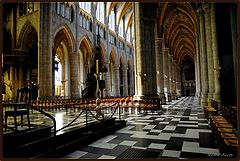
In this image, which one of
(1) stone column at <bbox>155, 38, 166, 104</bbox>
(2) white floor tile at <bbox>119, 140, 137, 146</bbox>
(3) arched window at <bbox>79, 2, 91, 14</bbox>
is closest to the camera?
(2) white floor tile at <bbox>119, 140, 137, 146</bbox>

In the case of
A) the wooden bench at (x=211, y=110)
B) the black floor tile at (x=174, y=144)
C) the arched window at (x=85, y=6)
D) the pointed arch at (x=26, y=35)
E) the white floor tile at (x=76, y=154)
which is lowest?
the white floor tile at (x=76, y=154)

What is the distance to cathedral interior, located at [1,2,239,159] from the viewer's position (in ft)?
13.6

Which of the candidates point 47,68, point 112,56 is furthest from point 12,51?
point 112,56

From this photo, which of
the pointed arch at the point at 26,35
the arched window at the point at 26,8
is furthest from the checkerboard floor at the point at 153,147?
the pointed arch at the point at 26,35

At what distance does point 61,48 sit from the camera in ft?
106

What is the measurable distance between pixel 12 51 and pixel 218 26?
23.4 metres

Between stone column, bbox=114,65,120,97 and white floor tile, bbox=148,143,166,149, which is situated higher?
stone column, bbox=114,65,120,97

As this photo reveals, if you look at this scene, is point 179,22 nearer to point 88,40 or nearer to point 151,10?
point 88,40

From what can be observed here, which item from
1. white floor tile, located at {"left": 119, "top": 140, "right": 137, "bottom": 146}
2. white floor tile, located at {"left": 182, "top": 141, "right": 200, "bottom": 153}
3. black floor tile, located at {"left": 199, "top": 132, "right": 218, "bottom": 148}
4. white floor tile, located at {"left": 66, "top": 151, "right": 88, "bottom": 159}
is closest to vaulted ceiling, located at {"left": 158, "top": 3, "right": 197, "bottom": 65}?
black floor tile, located at {"left": 199, "top": 132, "right": 218, "bottom": 148}

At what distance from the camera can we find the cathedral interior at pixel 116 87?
416 cm

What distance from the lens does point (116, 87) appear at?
1448 inches

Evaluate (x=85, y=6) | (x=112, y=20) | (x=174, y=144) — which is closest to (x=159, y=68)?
(x=85, y=6)

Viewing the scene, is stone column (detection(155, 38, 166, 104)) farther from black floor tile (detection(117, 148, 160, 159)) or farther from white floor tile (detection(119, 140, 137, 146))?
black floor tile (detection(117, 148, 160, 159))

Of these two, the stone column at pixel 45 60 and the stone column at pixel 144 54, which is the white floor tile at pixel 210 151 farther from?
the stone column at pixel 45 60
